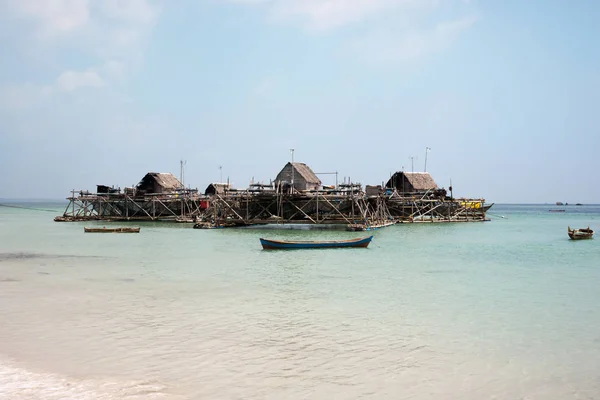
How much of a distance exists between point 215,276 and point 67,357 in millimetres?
9382

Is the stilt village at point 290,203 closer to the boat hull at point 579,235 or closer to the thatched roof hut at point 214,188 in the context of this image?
the thatched roof hut at point 214,188

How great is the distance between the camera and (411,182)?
2272 inches

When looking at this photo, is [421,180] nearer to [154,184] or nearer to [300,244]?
[154,184]

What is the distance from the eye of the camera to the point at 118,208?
59.7m

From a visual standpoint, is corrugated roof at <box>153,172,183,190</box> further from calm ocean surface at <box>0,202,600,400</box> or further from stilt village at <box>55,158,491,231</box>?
calm ocean surface at <box>0,202,600,400</box>

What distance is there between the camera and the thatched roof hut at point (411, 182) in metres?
57.8

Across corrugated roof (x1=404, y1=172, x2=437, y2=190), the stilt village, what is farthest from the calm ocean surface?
corrugated roof (x1=404, y1=172, x2=437, y2=190)

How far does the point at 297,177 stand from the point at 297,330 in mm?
39446

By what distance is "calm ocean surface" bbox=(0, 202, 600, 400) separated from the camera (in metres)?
8.46

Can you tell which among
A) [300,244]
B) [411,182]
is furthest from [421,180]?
[300,244]

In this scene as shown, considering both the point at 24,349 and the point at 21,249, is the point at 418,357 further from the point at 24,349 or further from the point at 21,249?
the point at 21,249

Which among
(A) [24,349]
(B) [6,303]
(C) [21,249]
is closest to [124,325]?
(A) [24,349]

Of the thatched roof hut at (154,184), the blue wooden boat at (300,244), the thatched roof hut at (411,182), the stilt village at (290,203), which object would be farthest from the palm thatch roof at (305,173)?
the blue wooden boat at (300,244)

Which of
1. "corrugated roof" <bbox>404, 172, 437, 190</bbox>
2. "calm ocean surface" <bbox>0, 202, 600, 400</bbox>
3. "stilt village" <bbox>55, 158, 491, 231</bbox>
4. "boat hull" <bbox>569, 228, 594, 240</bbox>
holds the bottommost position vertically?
"calm ocean surface" <bbox>0, 202, 600, 400</bbox>
